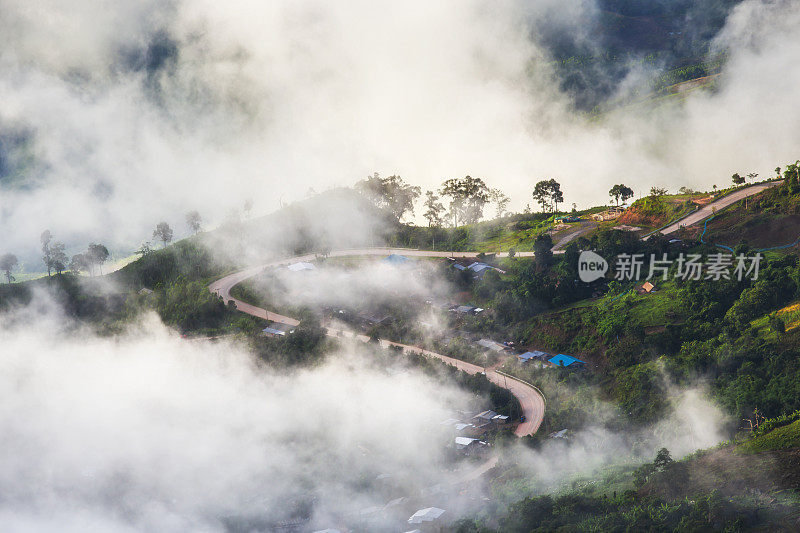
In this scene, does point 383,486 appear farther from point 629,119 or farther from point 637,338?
point 629,119

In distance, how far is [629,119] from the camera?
98062mm

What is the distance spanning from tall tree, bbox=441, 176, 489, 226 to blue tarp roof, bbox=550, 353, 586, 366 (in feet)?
96.8

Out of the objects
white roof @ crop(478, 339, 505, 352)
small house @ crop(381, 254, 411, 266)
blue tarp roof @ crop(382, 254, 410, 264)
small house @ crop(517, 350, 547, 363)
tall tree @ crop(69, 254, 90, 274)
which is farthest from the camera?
tall tree @ crop(69, 254, 90, 274)

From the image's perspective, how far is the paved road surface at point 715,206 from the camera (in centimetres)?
5397

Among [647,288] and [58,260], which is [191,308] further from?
[647,288]

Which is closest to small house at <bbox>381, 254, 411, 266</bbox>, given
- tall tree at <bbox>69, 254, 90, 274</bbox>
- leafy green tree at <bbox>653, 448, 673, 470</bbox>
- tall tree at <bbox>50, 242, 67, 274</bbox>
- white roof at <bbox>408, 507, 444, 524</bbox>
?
tall tree at <bbox>69, 254, 90, 274</bbox>

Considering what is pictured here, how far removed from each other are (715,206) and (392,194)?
95.8 feet

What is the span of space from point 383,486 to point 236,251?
108 ft

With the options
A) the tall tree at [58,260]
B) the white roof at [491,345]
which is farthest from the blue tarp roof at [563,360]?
the tall tree at [58,260]

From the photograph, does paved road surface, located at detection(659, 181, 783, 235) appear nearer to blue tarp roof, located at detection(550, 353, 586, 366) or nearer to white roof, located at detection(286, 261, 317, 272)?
blue tarp roof, located at detection(550, 353, 586, 366)

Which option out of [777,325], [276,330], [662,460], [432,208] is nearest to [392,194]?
[432,208]

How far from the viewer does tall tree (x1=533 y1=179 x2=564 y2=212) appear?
223 ft

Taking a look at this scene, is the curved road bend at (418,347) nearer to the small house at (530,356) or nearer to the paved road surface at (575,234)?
the small house at (530,356)

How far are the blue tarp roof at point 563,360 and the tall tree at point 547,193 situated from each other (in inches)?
1085
